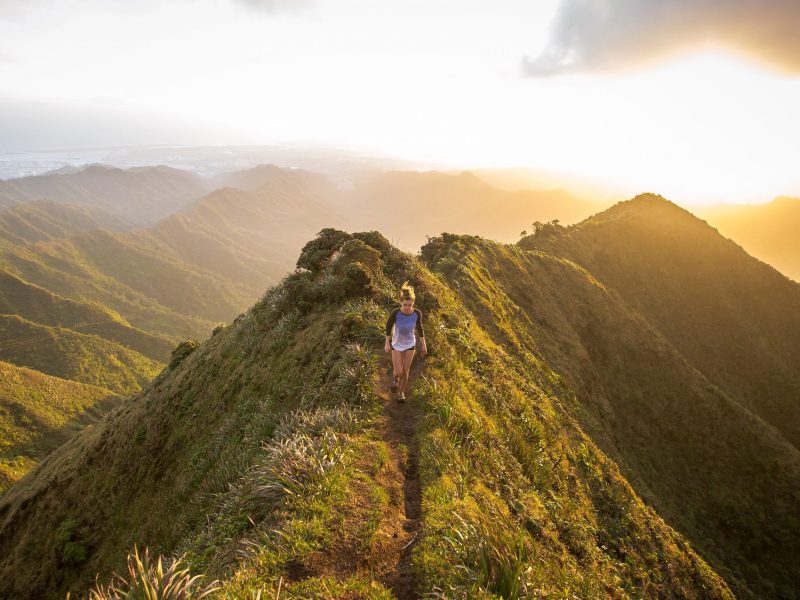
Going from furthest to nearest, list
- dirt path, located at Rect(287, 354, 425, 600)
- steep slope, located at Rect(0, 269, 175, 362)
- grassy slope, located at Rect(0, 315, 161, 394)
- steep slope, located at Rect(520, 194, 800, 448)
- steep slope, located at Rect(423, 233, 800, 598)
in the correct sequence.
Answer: steep slope, located at Rect(0, 269, 175, 362) < grassy slope, located at Rect(0, 315, 161, 394) < steep slope, located at Rect(520, 194, 800, 448) < steep slope, located at Rect(423, 233, 800, 598) < dirt path, located at Rect(287, 354, 425, 600)

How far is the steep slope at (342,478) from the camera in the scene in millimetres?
5773

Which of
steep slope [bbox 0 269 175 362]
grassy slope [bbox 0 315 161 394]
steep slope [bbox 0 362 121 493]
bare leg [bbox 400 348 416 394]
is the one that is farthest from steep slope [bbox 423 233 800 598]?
steep slope [bbox 0 269 175 362]

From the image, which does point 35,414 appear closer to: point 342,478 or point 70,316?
point 70,316

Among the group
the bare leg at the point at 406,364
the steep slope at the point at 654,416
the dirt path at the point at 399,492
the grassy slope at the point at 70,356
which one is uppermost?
the bare leg at the point at 406,364

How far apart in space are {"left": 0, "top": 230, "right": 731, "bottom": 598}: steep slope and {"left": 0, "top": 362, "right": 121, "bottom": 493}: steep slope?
4748 cm

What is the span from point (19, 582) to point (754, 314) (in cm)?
6765

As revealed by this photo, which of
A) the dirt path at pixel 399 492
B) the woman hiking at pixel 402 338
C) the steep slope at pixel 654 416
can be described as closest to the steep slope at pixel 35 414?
the steep slope at pixel 654 416

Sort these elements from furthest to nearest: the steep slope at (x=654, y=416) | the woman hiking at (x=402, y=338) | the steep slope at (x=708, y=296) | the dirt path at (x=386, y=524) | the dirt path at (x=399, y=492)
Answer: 1. the steep slope at (x=708, y=296)
2. the steep slope at (x=654, y=416)
3. the woman hiking at (x=402, y=338)
4. the dirt path at (x=399, y=492)
5. the dirt path at (x=386, y=524)

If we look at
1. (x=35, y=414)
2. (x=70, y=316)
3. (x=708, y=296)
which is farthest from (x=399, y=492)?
(x=70, y=316)

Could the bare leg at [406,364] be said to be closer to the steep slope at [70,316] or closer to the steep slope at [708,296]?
the steep slope at [708,296]

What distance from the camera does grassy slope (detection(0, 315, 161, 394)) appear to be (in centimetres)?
9394

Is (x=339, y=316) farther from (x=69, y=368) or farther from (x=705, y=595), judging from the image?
(x=69, y=368)

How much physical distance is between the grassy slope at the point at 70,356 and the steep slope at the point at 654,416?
339 ft

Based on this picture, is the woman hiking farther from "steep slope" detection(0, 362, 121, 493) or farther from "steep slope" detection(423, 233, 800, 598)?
"steep slope" detection(0, 362, 121, 493)
